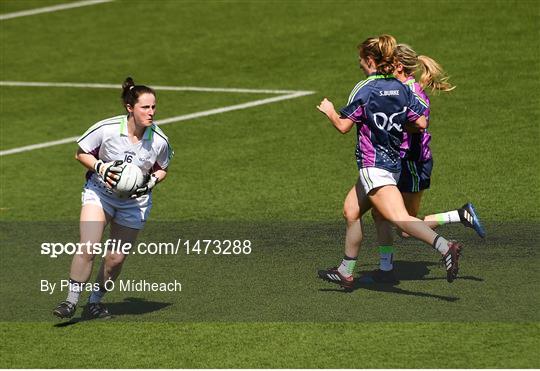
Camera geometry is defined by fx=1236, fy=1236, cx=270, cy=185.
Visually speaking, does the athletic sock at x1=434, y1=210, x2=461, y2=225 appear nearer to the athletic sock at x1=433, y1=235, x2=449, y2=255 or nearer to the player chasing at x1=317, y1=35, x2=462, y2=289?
the player chasing at x1=317, y1=35, x2=462, y2=289

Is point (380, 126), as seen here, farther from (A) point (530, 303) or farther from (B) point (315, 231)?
(B) point (315, 231)

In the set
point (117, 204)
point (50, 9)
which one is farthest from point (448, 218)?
point (50, 9)

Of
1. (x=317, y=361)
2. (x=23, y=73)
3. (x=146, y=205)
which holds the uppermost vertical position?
(x=23, y=73)

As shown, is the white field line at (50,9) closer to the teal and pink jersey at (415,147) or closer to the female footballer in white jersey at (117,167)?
the teal and pink jersey at (415,147)

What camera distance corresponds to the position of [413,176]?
1148 centimetres

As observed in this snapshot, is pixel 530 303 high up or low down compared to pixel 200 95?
down

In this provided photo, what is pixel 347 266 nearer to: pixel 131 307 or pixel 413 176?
pixel 413 176

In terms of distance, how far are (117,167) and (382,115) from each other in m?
2.33

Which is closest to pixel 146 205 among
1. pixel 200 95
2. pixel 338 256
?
pixel 338 256

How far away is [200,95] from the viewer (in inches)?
819

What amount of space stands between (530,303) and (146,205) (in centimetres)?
339

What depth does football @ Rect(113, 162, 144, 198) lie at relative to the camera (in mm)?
10102

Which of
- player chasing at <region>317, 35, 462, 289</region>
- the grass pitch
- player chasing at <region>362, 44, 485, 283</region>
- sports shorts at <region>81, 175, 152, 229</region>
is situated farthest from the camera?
player chasing at <region>362, 44, 485, 283</region>

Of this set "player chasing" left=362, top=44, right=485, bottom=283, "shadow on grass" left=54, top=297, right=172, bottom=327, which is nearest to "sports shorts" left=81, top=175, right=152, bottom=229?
"shadow on grass" left=54, top=297, right=172, bottom=327
